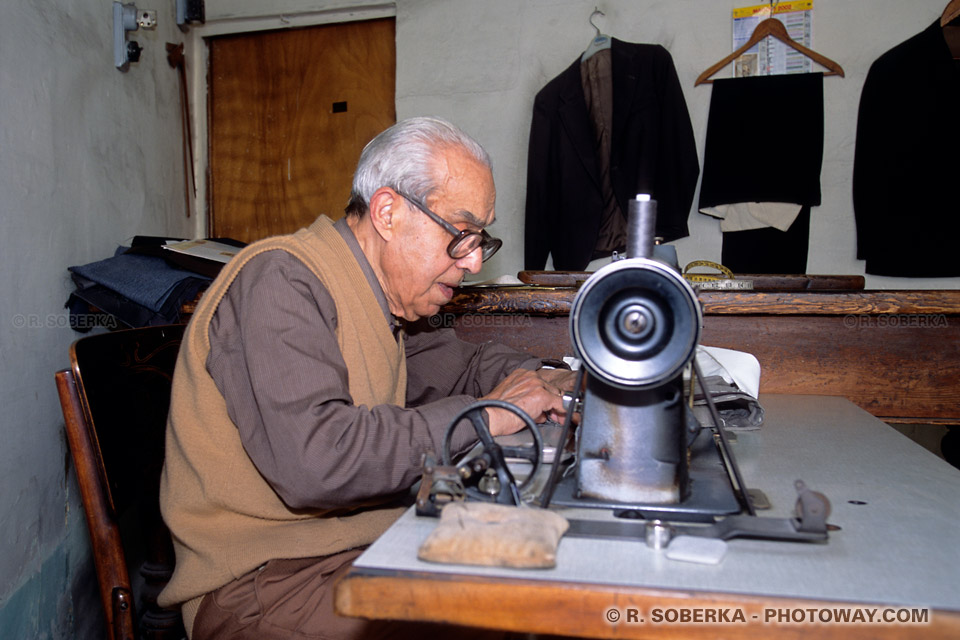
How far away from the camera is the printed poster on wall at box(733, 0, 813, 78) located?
3664 mm

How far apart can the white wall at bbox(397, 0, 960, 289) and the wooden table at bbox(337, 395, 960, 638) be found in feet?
10.4

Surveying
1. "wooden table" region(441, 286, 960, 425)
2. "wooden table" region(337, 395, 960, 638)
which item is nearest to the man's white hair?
"wooden table" region(441, 286, 960, 425)

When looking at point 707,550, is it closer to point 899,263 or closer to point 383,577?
point 383,577

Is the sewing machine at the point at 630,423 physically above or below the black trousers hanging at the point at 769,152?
below

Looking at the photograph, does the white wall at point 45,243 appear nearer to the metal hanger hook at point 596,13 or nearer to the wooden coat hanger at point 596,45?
the wooden coat hanger at point 596,45

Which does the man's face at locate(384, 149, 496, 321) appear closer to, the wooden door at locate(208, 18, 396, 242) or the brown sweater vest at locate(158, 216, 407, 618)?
the brown sweater vest at locate(158, 216, 407, 618)

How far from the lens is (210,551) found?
129 cm

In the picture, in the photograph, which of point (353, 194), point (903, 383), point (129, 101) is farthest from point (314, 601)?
point (129, 101)

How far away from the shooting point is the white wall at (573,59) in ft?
11.9

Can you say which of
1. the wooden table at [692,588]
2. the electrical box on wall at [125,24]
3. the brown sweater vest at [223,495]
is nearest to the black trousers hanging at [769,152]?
the electrical box on wall at [125,24]

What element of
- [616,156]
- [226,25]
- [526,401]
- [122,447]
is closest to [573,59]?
[616,156]

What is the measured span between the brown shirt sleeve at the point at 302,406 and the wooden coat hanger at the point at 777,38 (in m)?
3.10

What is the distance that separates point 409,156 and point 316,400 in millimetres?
614

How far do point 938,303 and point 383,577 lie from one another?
1.78 meters
